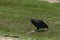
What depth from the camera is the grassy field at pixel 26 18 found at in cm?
2084

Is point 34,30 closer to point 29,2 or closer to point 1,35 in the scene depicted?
point 1,35

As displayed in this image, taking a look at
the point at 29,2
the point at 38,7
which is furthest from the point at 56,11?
the point at 29,2

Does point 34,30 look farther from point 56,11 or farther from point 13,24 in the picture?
point 56,11

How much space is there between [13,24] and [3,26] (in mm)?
1427

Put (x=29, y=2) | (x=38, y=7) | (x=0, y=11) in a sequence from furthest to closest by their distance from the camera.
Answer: (x=29, y=2)
(x=38, y=7)
(x=0, y=11)

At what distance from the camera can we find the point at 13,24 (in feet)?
82.1

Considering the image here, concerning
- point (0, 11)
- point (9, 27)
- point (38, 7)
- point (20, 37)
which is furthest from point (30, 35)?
point (38, 7)

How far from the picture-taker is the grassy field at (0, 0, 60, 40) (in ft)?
68.4

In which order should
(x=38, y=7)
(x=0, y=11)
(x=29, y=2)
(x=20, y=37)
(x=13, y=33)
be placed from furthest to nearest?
(x=29, y=2) < (x=38, y=7) < (x=0, y=11) < (x=13, y=33) < (x=20, y=37)

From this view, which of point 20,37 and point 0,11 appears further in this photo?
point 0,11

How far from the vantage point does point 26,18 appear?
28.5m

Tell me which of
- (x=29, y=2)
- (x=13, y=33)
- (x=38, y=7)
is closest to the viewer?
(x=13, y=33)

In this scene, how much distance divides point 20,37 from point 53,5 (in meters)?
20.4

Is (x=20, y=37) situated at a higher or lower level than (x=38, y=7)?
lower
